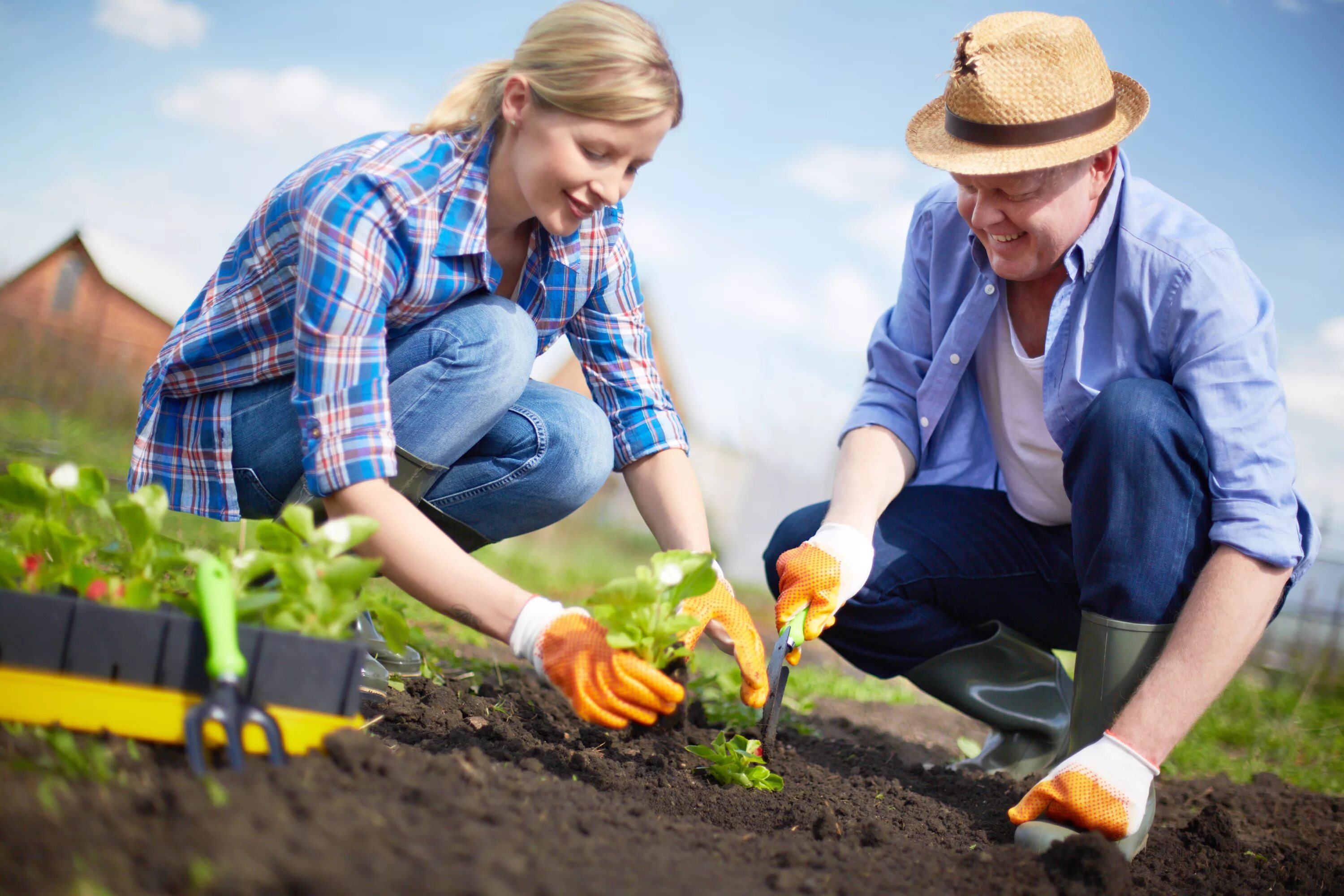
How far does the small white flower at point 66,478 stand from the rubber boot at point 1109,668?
1615 mm

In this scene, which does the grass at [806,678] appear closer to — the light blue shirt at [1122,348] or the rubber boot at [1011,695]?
the rubber boot at [1011,695]

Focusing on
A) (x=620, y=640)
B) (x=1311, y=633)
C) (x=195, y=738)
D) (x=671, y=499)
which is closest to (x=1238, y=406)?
(x=671, y=499)

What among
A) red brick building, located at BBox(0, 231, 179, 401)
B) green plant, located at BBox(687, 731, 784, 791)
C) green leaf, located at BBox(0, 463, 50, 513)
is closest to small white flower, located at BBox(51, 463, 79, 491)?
green leaf, located at BBox(0, 463, 50, 513)

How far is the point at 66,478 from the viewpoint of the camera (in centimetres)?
124

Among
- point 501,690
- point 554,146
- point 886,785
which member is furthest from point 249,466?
point 886,785

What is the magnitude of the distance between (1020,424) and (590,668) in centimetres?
134

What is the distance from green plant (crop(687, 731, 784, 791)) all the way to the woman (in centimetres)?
10

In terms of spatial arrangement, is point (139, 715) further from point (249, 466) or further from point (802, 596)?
point (802, 596)

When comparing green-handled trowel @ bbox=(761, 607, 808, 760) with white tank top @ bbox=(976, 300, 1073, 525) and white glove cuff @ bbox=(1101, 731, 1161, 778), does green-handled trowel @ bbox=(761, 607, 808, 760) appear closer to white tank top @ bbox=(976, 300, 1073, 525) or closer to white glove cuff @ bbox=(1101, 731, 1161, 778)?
white glove cuff @ bbox=(1101, 731, 1161, 778)

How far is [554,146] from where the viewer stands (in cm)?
166

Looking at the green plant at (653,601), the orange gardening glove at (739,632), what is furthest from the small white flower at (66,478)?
the orange gardening glove at (739,632)

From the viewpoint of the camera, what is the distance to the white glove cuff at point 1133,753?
161 cm

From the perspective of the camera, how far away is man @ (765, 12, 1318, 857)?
66.7 inches

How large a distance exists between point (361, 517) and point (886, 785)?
1.22 metres
